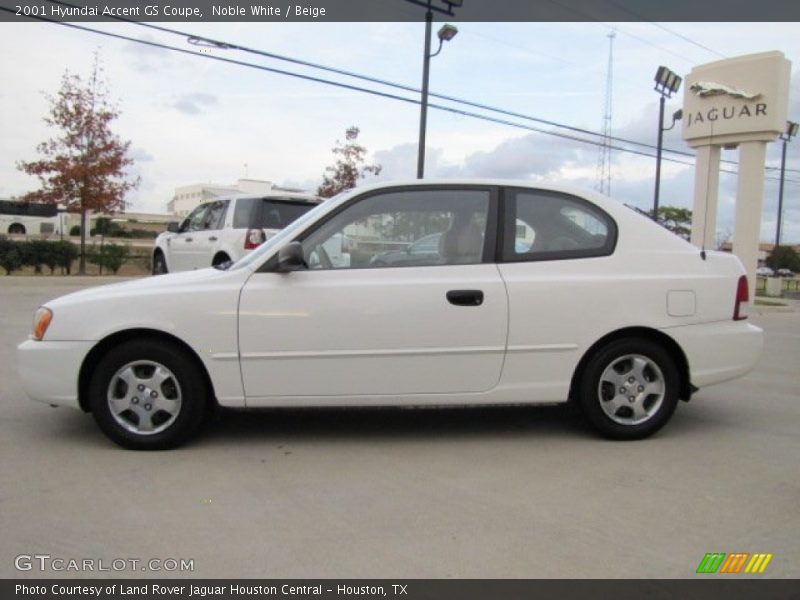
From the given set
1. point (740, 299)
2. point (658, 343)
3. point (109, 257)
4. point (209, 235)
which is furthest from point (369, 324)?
point (109, 257)

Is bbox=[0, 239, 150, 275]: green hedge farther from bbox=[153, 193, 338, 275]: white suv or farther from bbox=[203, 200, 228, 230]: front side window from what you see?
bbox=[203, 200, 228, 230]: front side window

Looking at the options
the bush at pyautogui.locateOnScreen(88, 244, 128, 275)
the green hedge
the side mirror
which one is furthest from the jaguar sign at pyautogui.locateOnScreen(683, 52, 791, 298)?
the side mirror

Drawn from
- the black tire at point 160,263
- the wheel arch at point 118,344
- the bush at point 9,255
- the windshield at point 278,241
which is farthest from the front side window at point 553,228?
the bush at point 9,255

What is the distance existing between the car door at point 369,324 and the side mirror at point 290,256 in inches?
3.2

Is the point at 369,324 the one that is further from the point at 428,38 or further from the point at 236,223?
the point at 428,38

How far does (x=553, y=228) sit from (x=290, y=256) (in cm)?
181

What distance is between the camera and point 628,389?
4.61m

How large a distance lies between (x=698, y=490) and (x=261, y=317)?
9.03 feet

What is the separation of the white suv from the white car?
6658mm

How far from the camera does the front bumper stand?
4.28m

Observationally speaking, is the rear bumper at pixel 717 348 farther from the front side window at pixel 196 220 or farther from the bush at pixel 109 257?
the bush at pixel 109 257

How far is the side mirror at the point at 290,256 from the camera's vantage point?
426cm

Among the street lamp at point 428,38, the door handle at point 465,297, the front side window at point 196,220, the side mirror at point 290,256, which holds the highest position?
the street lamp at point 428,38

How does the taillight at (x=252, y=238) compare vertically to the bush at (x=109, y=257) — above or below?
above
